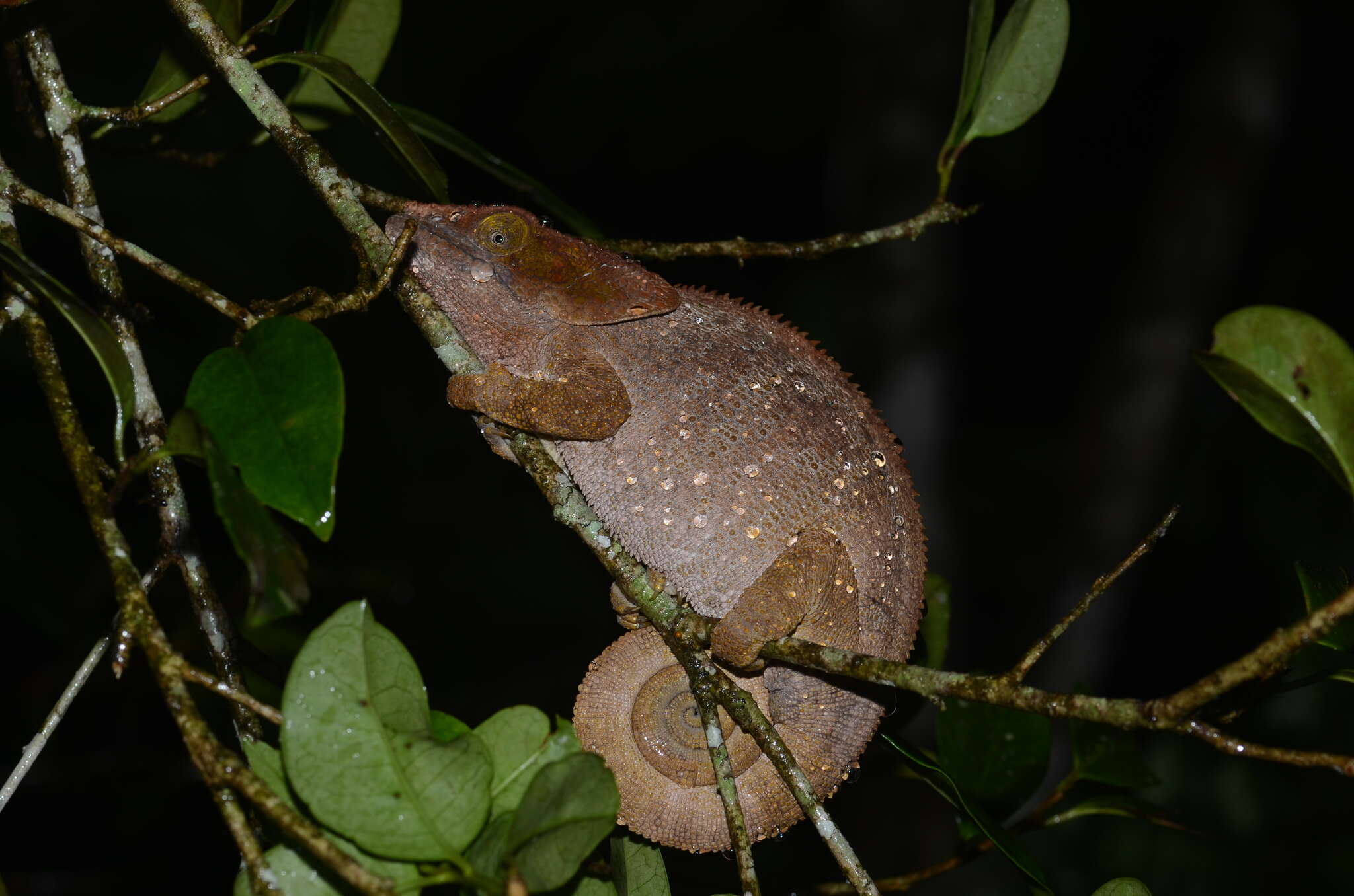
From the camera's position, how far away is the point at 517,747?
1.33 meters

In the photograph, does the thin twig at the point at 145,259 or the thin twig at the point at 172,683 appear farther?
the thin twig at the point at 145,259

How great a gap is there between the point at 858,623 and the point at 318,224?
104 inches

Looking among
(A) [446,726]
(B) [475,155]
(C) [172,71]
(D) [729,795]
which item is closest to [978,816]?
(D) [729,795]

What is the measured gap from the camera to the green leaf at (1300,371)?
3.61 ft

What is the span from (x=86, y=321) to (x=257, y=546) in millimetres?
375

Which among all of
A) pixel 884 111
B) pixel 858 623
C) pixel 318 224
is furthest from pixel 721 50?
pixel 858 623

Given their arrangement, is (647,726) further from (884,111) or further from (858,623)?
(884,111)

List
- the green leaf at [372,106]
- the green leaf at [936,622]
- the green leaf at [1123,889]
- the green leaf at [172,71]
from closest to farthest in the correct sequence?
the green leaf at [1123,889]
the green leaf at [372,106]
the green leaf at [172,71]
the green leaf at [936,622]

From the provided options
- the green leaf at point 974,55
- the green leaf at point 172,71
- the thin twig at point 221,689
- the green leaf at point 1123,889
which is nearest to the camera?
the thin twig at point 221,689

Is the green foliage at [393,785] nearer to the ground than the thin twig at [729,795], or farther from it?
farther from it

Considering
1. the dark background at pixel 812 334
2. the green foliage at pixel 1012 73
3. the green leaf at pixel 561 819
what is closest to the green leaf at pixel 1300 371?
the green leaf at pixel 561 819

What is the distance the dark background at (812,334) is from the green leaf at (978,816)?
2.26 ft

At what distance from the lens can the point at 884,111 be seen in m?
5.14

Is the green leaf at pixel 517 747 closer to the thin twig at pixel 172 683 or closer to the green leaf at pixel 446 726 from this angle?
the green leaf at pixel 446 726
